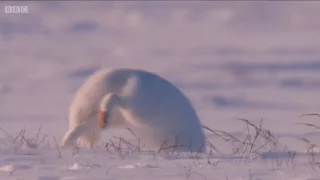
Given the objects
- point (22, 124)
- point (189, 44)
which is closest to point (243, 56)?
point (189, 44)

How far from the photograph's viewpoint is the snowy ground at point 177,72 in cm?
651

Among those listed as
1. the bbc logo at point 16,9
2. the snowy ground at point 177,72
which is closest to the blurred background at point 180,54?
the snowy ground at point 177,72

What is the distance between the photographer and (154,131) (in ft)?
28.2

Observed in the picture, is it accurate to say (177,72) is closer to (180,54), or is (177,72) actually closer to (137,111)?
(180,54)

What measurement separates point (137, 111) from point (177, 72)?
24.0 ft

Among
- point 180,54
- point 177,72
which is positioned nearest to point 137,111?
point 177,72

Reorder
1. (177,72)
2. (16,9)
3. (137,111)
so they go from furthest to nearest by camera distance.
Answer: (16,9) < (177,72) < (137,111)

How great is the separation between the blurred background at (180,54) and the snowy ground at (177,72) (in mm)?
22

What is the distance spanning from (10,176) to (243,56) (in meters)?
11.2

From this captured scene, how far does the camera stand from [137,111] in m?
8.55

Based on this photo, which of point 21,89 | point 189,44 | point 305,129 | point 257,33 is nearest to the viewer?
point 305,129

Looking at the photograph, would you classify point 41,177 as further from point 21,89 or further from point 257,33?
point 257,33

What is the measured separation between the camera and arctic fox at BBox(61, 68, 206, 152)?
856 centimetres

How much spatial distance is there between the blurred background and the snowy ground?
0.02m
